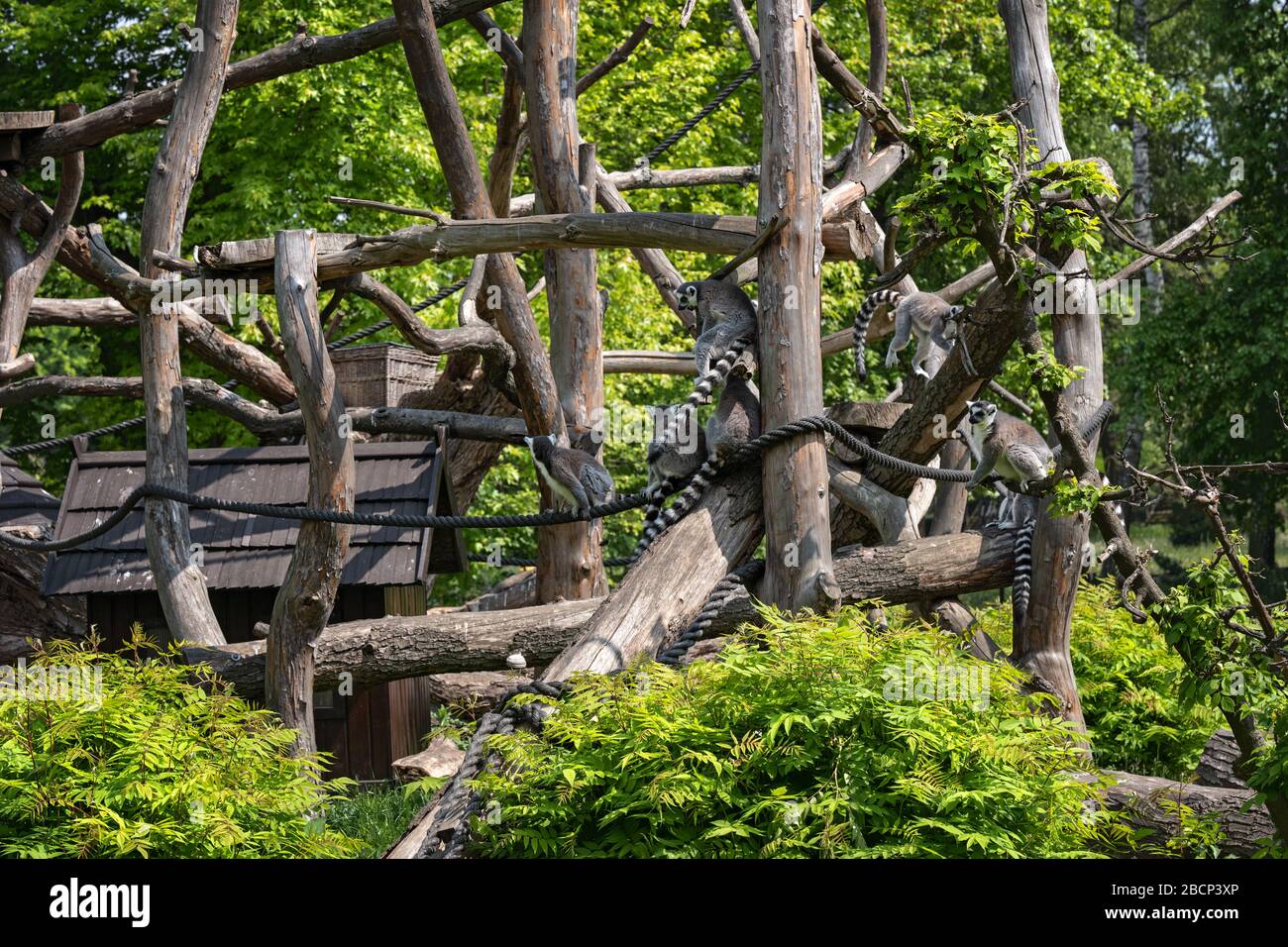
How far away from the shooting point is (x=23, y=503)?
946 centimetres

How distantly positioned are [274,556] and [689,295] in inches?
132

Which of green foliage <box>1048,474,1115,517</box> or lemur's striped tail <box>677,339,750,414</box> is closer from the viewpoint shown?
green foliage <box>1048,474,1115,517</box>

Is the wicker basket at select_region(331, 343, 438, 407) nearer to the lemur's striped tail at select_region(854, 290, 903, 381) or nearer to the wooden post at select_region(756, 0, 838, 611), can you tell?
the lemur's striped tail at select_region(854, 290, 903, 381)

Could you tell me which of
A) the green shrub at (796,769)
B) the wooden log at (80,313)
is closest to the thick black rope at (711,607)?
the green shrub at (796,769)

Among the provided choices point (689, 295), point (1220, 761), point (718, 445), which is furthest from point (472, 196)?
point (1220, 761)

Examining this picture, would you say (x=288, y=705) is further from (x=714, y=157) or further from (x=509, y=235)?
(x=714, y=157)

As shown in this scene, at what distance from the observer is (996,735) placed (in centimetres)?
372

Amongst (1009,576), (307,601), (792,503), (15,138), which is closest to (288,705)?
(307,601)

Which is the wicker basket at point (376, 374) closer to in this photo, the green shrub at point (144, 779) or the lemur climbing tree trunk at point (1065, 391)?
the green shrub at point (144, 779)

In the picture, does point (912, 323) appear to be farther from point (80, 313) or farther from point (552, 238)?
point (80, 313)

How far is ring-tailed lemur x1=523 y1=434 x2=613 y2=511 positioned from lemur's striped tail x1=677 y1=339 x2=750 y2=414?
2.54 m

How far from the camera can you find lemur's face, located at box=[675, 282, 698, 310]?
5.96 meters

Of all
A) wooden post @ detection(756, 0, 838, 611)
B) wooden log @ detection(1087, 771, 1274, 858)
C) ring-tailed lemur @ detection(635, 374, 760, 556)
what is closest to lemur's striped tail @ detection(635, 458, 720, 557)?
ring-tailed lemur @ detection(635, 374, 760, 556)

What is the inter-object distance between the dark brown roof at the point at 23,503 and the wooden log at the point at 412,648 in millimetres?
3516
